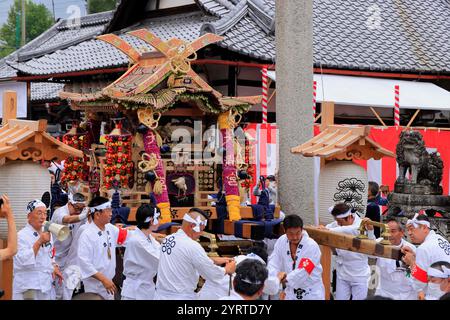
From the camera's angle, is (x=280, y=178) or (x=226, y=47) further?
(x=226, y=47)

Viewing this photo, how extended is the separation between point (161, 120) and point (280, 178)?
181 cm

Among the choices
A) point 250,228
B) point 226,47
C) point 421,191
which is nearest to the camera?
point 250,228

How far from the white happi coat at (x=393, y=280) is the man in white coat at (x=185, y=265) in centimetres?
206

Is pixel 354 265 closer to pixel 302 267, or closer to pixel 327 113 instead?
pixel 302 267

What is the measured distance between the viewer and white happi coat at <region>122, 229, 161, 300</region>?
7758 mm

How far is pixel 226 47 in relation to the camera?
15.1 metres

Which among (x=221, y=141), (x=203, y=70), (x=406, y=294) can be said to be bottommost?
(x=406, y=294)

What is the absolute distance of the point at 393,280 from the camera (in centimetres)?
Answer: 806

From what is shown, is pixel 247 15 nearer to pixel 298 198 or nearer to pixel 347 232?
pixel 298 198

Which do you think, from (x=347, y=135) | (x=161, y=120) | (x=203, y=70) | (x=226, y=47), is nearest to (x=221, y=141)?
(x=161, y=120)

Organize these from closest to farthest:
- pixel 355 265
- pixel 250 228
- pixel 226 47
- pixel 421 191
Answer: pixel 355 265, pixel 250 228, pixel 421 191, pixel 226 47

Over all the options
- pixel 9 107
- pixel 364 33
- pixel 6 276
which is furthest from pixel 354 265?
pixel 364 33

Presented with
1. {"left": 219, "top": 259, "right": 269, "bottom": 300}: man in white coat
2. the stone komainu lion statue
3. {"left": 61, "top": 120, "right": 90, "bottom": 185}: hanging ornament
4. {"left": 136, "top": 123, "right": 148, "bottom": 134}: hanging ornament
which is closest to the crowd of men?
{"left": 219, "top": 259, "right": 269, "bottom": 300}: man in white coat

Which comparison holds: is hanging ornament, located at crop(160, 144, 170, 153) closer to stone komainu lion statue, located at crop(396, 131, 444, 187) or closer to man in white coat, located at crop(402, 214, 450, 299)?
man in white coat, located at crop(402, 214, 450, 299)
